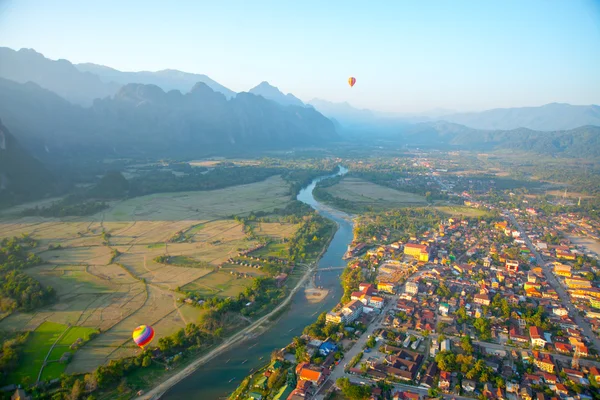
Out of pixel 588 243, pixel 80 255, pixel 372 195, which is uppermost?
pixel 80 255

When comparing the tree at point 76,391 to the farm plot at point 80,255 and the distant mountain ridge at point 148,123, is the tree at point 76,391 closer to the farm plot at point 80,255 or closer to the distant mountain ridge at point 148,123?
the farm plot at point 80,255

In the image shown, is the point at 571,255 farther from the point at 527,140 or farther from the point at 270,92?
the point at 270,92

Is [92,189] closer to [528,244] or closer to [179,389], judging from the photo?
[179,389]

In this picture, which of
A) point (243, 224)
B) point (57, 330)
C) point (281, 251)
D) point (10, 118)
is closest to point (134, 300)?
point (57, 330)

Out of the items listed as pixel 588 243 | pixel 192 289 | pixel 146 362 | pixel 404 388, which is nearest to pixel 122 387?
pixel 146 362

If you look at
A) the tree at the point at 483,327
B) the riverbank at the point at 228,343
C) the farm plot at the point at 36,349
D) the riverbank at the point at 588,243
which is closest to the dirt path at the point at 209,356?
the riverbank at the point at 228,343
